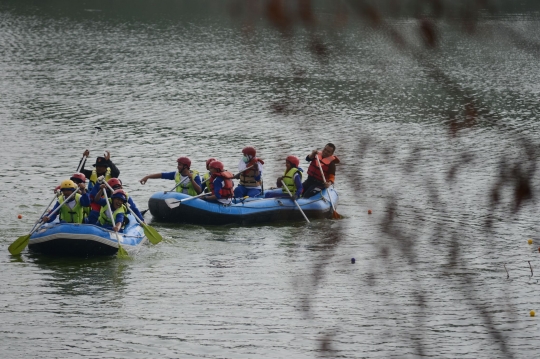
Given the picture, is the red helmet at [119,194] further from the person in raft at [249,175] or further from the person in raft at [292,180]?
the person in raft at [292,180]

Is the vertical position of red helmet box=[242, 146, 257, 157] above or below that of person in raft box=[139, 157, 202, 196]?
above

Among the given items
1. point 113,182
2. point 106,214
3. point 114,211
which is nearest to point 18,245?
point 106,214

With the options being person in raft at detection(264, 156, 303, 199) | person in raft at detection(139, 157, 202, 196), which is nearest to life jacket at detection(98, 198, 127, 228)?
person in raft at detection(139, 157, 202, 196)

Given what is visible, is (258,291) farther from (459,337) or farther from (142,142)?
(142,142)

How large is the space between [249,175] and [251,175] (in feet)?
0.15

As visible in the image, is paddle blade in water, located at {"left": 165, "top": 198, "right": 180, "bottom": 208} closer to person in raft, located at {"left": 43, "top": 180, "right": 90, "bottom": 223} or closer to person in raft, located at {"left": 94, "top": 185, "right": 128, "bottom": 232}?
person in raft, located at {"left": 94, "top": 185, "right": 128, "bottom": 232}

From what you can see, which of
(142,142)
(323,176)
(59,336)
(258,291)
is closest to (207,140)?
(142,142)

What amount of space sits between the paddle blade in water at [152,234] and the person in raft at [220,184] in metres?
2.13

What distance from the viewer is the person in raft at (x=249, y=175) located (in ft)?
63.7

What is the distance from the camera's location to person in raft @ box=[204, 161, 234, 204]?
62.3 feet

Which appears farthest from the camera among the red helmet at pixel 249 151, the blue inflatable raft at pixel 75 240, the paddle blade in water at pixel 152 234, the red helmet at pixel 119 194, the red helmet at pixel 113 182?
the red helmet at pixel 249 151

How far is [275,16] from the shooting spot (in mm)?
2061

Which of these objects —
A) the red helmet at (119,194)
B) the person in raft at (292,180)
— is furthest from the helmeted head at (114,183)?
the person in raft at (292,180)

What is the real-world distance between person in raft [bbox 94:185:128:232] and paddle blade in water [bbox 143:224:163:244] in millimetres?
729
